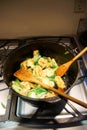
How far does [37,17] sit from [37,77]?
0.32m

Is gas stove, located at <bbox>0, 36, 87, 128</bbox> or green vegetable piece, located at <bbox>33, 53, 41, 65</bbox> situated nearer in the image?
gas stove, located at <bbox>0, 36, 87, 128</bbox>

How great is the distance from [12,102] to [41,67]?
199 millimetres

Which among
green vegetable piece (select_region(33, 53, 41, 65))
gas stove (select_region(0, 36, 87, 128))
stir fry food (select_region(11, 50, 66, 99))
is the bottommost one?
gas stove (select_region(0, 36, 87, 128))

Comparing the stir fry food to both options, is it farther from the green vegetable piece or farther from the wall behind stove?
the wall behind stove

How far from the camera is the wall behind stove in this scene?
0.83 m

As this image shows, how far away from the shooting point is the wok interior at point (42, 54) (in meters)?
0.74

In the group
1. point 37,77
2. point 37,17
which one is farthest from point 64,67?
point 37,17

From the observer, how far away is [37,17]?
880mm

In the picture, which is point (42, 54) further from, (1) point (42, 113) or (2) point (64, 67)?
(1) point (42, 113)

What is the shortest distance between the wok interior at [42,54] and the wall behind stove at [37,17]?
0.55ft

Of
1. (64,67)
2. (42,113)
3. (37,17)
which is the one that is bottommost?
(42,113)

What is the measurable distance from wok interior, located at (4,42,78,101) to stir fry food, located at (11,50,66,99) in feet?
0.07

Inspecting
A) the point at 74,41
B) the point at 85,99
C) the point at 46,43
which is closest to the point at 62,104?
the point at 85,99

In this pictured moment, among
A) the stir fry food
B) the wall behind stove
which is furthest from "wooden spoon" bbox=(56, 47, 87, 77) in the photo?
the wall behind stove
